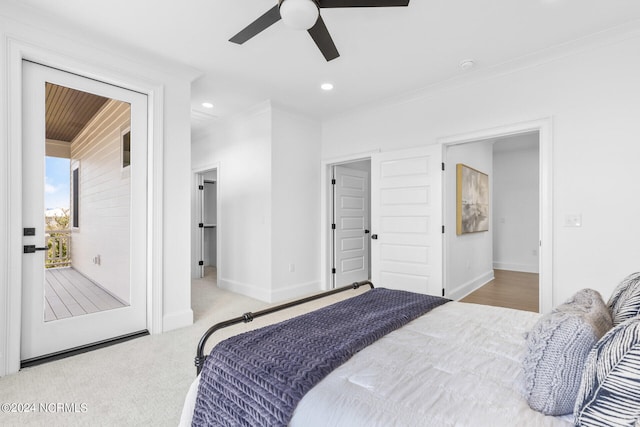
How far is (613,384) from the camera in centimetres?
76

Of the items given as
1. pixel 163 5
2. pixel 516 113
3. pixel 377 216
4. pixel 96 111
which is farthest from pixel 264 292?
pixel 516 113

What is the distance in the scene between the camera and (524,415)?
0.91 m

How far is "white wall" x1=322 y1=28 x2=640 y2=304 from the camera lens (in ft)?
8.60

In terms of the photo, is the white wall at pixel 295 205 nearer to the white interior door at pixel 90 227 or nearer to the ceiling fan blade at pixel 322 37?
the white interior door at pixel 90 227

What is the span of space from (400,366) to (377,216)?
10.3 ft

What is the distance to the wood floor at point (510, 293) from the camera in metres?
4.11

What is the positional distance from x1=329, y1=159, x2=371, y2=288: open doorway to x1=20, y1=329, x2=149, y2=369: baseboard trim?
2.81 metres

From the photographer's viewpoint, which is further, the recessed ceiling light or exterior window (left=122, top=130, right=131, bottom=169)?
the recessed ceiling light

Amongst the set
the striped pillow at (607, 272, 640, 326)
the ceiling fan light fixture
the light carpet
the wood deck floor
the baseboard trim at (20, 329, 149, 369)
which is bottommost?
the light carpet

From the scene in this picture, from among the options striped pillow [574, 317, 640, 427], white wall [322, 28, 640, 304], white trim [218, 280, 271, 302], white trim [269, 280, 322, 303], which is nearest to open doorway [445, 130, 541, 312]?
white wall [322, 28, 640, 304]

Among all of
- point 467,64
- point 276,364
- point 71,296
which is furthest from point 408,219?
point 71,296

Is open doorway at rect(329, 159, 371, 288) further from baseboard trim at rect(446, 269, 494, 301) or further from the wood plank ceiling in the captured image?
the wood plank ceiling

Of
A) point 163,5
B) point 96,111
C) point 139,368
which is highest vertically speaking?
point 163,5

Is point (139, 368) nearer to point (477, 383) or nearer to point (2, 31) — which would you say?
point (477, 383)
